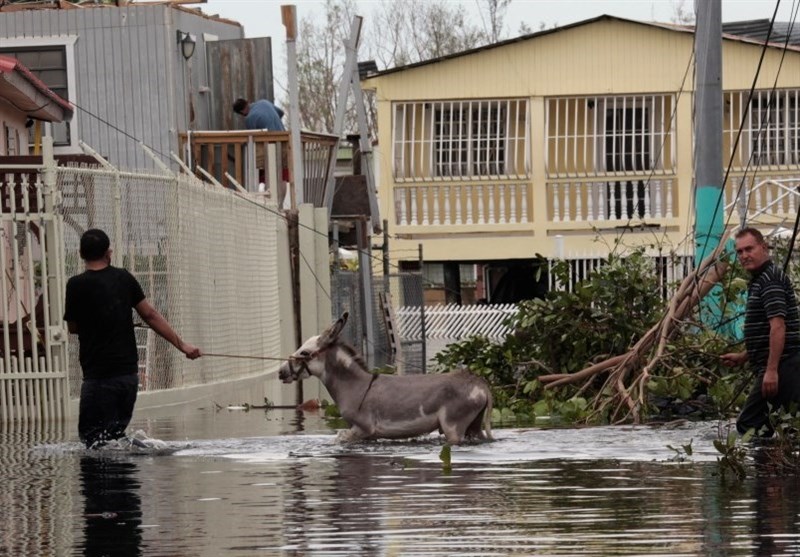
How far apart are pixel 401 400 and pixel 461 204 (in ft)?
112

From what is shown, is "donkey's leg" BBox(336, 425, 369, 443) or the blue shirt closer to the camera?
"donkey's leg" BBox(336, 425, 369, 443)

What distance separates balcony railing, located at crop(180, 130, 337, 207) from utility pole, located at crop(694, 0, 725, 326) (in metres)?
11.0

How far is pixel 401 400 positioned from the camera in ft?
48.6

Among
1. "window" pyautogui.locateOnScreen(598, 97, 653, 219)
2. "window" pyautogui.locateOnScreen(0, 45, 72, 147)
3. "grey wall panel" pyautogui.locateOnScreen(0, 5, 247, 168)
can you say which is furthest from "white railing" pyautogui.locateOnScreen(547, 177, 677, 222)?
"window" pyautogui.locateOnScreen(0, 45, 72, 147)

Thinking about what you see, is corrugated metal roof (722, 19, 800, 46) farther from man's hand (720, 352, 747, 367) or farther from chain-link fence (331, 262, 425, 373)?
man's hand (720, 352, 747, 367)

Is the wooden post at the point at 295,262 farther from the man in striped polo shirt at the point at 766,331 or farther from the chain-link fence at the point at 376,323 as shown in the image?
the man in striped polo shirt at the point at 766,331

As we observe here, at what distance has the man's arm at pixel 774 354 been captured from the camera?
13625 millimetres

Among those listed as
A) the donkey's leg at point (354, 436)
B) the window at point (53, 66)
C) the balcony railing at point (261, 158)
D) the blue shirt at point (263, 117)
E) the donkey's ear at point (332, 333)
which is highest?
the window at point (53, 66)

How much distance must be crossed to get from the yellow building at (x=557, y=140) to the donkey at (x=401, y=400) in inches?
1264

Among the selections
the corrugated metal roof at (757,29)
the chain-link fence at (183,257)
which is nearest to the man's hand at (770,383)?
the chain-link fence at (183,257)

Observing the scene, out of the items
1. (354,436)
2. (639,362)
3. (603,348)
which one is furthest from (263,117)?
(354,436)

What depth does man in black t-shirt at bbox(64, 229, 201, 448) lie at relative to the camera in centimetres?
1488

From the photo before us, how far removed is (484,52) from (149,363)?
93.1 ft

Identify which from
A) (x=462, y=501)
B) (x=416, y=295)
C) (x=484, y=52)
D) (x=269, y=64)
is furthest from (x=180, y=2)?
(x=462, y=501)
